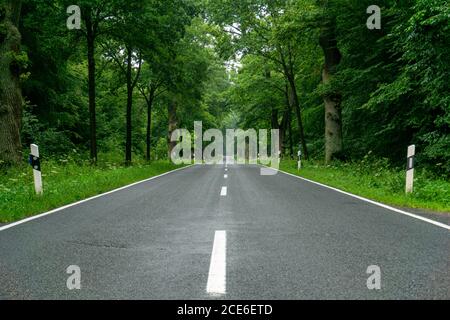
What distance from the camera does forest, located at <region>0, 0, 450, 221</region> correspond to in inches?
518

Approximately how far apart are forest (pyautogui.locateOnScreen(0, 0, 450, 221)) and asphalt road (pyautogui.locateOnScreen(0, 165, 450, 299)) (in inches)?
121

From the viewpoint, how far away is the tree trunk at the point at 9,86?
13.6 m

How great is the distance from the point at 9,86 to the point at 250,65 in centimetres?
2401

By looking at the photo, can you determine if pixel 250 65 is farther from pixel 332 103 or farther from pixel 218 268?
pixel 218 268

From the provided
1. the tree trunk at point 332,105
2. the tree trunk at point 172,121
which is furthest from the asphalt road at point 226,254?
the tree trunk at point 172,121

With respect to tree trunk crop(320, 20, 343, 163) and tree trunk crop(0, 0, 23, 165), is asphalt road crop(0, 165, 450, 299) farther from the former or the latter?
tree trunk crop(320, 20, 343, 163)

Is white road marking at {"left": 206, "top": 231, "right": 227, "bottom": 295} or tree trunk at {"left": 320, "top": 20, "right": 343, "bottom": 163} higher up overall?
tree trunk at {"left": 320, "top": 20, "right": 343, "bottom": 163}

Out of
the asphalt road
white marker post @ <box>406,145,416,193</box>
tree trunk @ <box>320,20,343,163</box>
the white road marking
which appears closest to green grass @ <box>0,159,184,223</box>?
the asphalt road

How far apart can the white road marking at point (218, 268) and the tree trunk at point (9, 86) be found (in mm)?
10893

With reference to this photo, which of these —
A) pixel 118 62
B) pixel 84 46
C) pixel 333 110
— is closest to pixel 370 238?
pixel 333 110

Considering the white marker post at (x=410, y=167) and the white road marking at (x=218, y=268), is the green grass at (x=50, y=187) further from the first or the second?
the white marker post at (x=410, y=167)

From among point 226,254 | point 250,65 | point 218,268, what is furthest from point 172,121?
point 218,268
